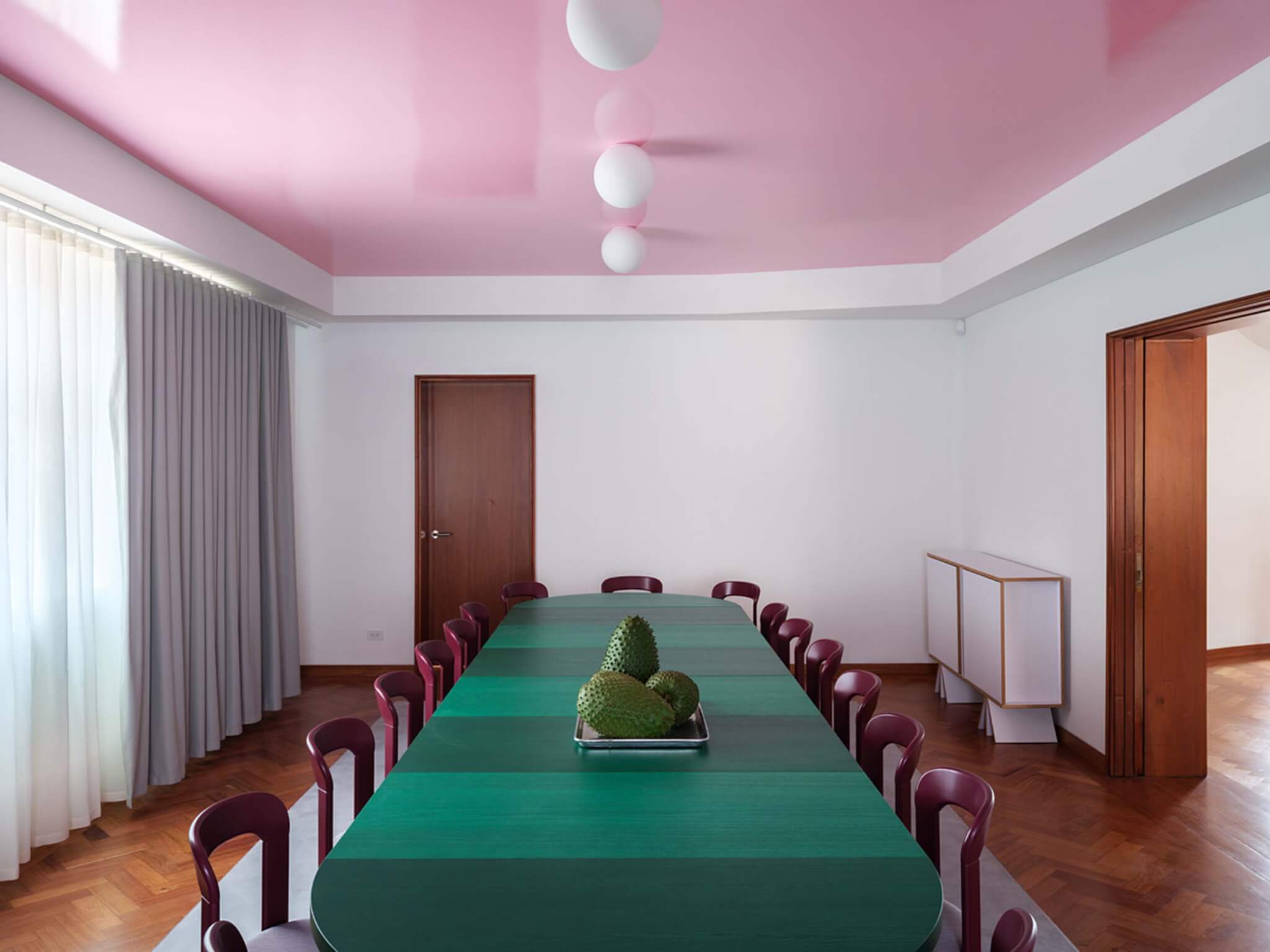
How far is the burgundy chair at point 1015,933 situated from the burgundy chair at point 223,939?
1315mm

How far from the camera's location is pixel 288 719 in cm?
458

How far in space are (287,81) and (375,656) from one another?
4.08 m

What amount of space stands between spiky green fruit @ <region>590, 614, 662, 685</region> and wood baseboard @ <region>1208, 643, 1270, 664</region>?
5.84m

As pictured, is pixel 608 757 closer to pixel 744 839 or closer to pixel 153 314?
pixel 744 839

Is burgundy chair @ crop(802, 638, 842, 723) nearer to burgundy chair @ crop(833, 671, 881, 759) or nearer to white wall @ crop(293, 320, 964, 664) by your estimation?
burgundy chair @ crop(833, 671, 881, 759)

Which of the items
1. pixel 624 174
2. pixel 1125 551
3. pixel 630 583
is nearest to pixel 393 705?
pixel 624 174

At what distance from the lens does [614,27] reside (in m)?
1.66

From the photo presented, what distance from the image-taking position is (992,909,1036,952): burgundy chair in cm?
119

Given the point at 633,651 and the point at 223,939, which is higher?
the point at 633,651

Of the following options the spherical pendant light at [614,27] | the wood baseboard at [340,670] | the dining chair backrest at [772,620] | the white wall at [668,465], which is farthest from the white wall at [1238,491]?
the wood baseboard at [340,670]

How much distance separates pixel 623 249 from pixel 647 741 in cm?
245

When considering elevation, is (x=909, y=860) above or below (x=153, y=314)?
below

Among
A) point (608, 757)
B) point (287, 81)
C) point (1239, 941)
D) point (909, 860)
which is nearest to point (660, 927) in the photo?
point (909, 860)

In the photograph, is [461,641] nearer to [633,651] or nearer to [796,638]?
[633,651]
